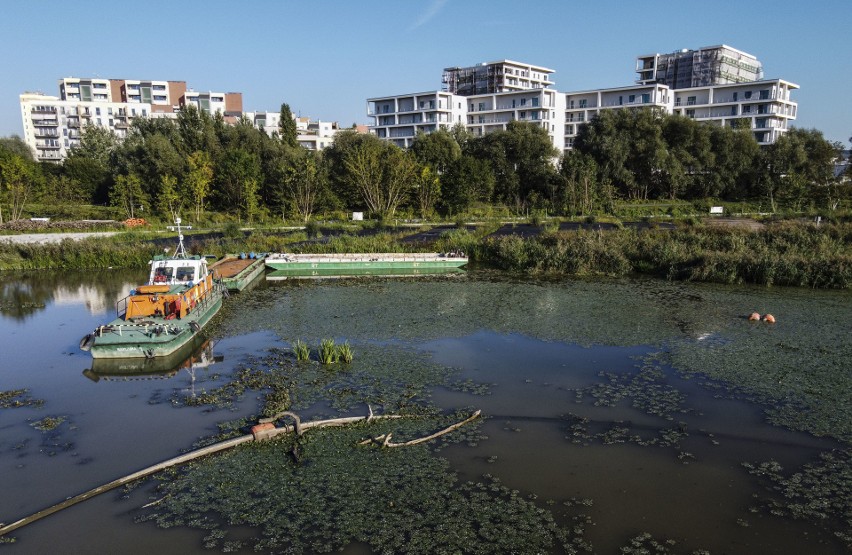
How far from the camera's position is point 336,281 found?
2836 cm

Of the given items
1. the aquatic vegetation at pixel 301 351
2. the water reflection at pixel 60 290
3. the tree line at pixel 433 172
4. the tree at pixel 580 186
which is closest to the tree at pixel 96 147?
the tree line at pixel 433 172

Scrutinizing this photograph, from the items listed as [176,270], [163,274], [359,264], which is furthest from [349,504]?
[359,264]

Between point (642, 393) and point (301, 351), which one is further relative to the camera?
point (301, 351)

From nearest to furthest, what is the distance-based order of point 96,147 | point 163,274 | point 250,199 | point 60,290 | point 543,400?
point 543,400, point 163,274, point 60,290, point 250,199, point 96,147

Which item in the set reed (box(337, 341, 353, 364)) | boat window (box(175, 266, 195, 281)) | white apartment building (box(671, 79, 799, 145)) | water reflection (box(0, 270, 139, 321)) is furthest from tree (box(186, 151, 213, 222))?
white apartment building (box(671, 79, 799, 145))

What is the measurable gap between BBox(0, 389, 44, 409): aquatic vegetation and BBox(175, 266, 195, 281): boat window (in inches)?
261

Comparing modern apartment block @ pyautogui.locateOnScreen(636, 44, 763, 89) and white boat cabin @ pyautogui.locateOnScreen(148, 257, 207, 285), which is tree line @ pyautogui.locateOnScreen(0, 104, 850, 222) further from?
modern apartment block @ pyautogui.locateOnScreen(636, 44, 763, 89)

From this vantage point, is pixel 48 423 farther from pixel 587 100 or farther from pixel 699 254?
pixel 587 100

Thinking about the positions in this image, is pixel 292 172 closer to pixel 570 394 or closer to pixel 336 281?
pixel 336 281

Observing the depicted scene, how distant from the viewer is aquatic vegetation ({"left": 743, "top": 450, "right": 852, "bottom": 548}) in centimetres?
867

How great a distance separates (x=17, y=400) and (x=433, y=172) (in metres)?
47.8

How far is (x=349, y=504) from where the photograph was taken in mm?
9094

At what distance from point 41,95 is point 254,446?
124 metres

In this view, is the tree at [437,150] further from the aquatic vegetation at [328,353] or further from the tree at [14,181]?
the aquatic vegetation at [328,353]
